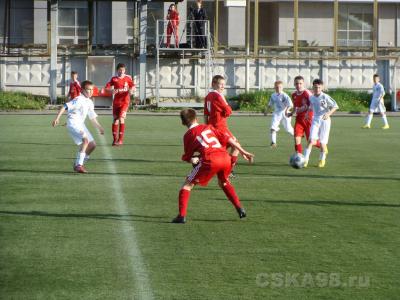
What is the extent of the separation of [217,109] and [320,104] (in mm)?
3593

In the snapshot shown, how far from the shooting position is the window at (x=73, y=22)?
49.0m

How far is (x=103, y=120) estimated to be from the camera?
1341 inches

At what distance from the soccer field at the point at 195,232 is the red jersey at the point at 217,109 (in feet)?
3.30

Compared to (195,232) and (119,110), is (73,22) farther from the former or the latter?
(195,232)

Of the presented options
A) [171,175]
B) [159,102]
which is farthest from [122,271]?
[159,102]

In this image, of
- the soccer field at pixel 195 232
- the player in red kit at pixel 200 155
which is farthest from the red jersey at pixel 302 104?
the player in red kit at pixel 200 155

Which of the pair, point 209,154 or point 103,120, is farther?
point 103,120

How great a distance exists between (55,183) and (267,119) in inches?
844

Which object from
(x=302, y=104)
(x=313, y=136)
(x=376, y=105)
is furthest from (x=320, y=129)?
(x=376, y=105)

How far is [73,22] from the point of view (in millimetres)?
49188

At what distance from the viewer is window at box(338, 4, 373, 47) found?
173 feet

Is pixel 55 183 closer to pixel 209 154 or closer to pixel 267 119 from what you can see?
pixel 209 154

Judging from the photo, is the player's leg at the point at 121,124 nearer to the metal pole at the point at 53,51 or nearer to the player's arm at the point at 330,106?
the player's arm at the point at 330,106

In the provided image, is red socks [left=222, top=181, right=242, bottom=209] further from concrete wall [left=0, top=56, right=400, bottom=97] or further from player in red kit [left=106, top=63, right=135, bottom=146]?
concrete wall [left=0, top=56, right=400, bottom=97]
